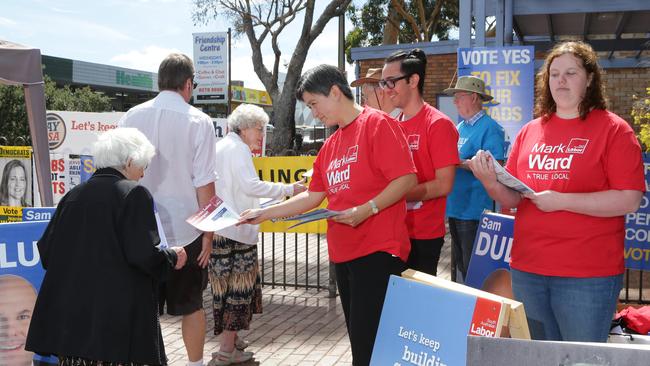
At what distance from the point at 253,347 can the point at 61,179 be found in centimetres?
465

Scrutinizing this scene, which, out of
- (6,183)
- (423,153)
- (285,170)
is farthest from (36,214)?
(6,183)

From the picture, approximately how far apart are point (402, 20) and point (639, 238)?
27.6 meters

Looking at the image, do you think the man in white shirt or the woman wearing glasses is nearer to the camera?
the woman wearing glasses

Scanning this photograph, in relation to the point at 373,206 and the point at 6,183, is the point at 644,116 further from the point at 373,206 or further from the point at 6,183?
the point at 6,183

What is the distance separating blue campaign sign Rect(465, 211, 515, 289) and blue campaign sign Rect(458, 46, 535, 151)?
2.29 metres

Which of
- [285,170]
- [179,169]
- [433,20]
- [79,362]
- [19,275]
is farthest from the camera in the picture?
[433,20]

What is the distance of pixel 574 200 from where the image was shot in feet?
8.84

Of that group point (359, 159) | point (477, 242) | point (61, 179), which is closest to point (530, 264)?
point (359, 159)

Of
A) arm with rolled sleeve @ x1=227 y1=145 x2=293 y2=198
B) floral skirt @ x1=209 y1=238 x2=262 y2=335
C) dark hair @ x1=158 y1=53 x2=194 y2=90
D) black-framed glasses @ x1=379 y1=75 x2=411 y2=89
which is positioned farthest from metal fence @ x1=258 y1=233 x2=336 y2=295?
black-framed glasses @ x1=379 y1=75 x2=411 y2=89

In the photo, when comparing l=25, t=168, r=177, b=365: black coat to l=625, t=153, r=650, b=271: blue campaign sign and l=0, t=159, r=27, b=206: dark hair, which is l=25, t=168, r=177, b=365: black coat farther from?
l=0, t=159, r=27, b=206: dark hair

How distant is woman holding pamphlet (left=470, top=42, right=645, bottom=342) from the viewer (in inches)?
106

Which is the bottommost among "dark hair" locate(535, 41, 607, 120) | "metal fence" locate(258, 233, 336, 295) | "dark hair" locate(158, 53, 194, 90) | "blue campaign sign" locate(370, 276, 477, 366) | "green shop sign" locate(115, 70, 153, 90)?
"metal fence" locate(258, 233, 336, 295)

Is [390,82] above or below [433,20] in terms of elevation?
below

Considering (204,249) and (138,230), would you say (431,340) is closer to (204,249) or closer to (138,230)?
(138,230)
